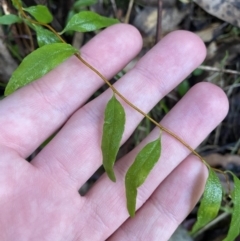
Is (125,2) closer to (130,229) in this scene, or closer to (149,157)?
(149,157)

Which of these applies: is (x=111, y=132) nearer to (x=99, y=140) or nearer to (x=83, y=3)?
(x=99, y=140)

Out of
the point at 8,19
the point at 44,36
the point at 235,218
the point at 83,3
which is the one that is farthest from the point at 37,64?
the point at 235,218

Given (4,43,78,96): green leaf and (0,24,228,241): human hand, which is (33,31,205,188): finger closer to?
(0,24,228,241): human hand

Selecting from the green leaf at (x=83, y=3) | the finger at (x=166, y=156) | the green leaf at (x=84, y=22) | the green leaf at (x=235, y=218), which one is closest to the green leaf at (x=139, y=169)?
the finger at (x=166, y=156)

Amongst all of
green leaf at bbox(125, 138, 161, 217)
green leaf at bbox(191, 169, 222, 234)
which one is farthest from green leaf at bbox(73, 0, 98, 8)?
green leaf at bbox(191, 169, 222, 234)

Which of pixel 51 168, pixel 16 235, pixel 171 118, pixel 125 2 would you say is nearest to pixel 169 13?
pixel 125 2

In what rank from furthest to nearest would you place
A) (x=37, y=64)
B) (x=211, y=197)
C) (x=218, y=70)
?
1. (x=218, y=70)
2. (x=211, y=197)
3. (x=37, y=64)
